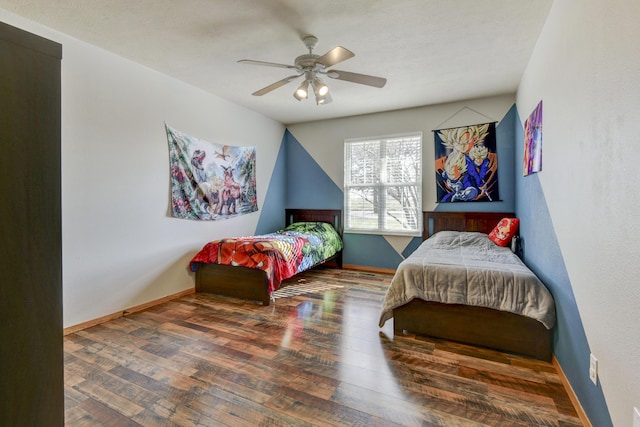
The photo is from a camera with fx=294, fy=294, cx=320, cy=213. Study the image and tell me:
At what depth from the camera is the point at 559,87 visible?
6.33 ft

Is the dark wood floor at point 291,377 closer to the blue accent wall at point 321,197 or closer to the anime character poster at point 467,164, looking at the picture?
the blue accent wall at point 321,197

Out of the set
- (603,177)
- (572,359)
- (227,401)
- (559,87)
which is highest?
(559,87)

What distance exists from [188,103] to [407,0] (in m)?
2.67

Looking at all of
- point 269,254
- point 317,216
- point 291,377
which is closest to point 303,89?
point 269,254

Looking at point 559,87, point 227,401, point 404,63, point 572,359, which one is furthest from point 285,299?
point 559,87

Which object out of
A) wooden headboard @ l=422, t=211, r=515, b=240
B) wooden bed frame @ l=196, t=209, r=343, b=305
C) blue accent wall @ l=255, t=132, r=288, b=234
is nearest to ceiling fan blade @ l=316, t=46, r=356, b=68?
wooden bed frame @ l=196, t=209, r=343, b=305

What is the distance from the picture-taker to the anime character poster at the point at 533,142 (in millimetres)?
2430

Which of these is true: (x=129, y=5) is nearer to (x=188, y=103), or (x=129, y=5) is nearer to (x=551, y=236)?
(x=188, y=103)

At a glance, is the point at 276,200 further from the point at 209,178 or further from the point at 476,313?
the point at 476,313

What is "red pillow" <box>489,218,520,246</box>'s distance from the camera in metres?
3.42

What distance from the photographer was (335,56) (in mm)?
2207

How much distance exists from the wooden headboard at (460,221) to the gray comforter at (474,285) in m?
1.30

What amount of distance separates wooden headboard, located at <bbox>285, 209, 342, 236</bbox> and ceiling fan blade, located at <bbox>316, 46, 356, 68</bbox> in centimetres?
291

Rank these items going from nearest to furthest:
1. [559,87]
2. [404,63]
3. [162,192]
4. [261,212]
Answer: [559,87] → [404,63] → [162,192] → [261,212]
